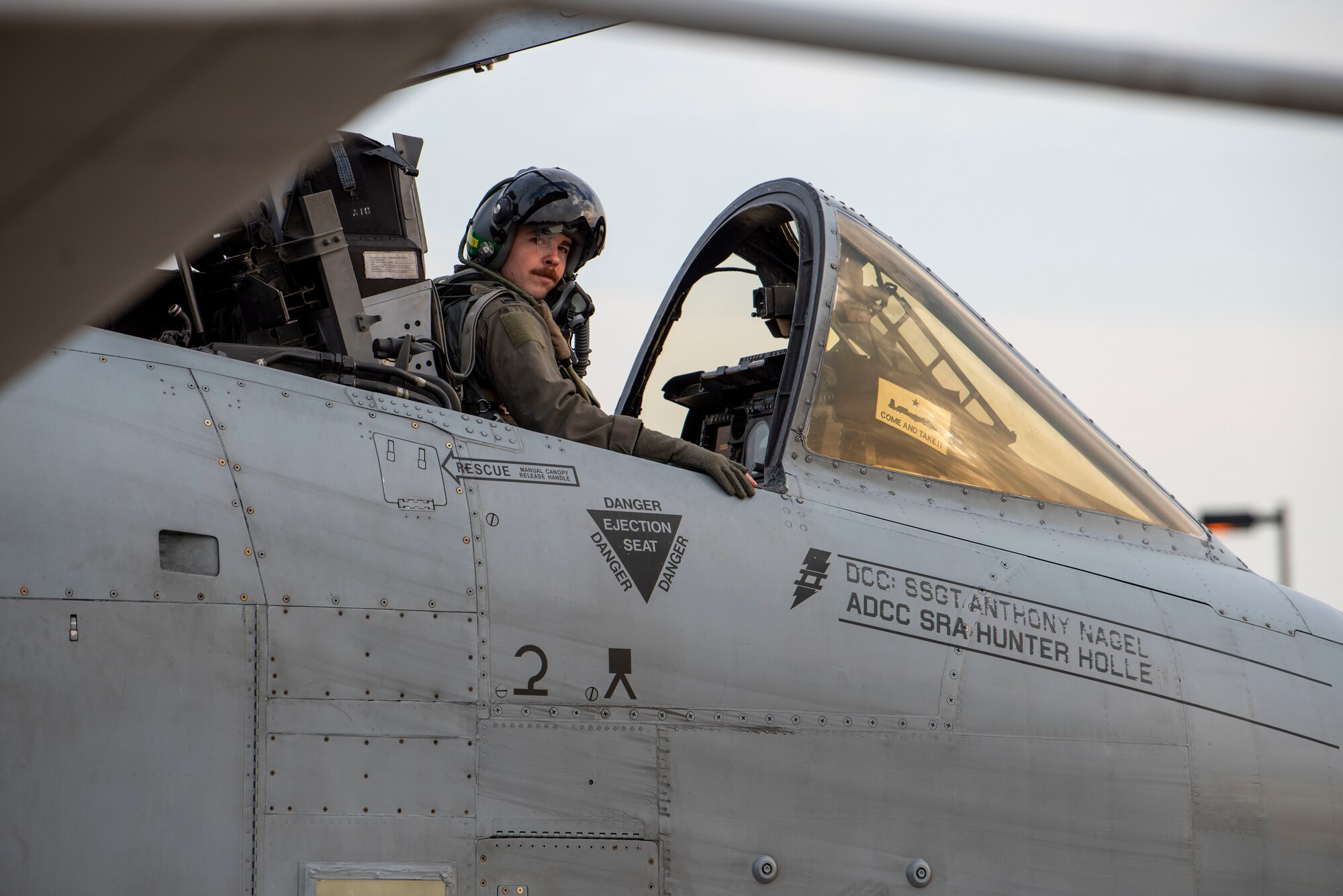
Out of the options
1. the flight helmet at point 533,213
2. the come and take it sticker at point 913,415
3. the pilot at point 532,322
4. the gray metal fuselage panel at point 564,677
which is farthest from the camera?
the flight helmet at point 533,213

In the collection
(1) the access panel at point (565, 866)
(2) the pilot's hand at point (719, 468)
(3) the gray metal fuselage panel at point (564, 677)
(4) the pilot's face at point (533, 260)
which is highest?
(4) the pilot's face at point (533, 260)

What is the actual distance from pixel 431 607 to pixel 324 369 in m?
0.91

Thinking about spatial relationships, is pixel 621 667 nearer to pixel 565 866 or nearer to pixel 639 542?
pixel 639 542

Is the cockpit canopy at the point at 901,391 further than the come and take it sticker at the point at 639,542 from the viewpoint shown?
Yes

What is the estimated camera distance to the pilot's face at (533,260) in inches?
192

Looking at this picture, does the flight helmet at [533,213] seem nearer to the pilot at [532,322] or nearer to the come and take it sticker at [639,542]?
the pilot at [532,322]

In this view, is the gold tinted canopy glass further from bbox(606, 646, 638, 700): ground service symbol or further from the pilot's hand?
bbox(606, 646, 638, 700): ground service symbol

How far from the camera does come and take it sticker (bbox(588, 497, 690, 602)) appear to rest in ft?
11.7

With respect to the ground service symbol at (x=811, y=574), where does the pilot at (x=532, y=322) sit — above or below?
above

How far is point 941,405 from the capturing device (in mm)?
4652

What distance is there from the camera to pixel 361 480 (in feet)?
11.1

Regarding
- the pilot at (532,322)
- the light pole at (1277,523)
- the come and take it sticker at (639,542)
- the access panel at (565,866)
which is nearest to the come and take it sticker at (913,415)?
the pilot at (532,322)

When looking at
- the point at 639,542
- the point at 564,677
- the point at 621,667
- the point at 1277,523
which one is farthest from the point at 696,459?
the point at 1277,523

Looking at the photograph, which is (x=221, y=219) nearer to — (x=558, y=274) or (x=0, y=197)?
(x=0, y=197)
